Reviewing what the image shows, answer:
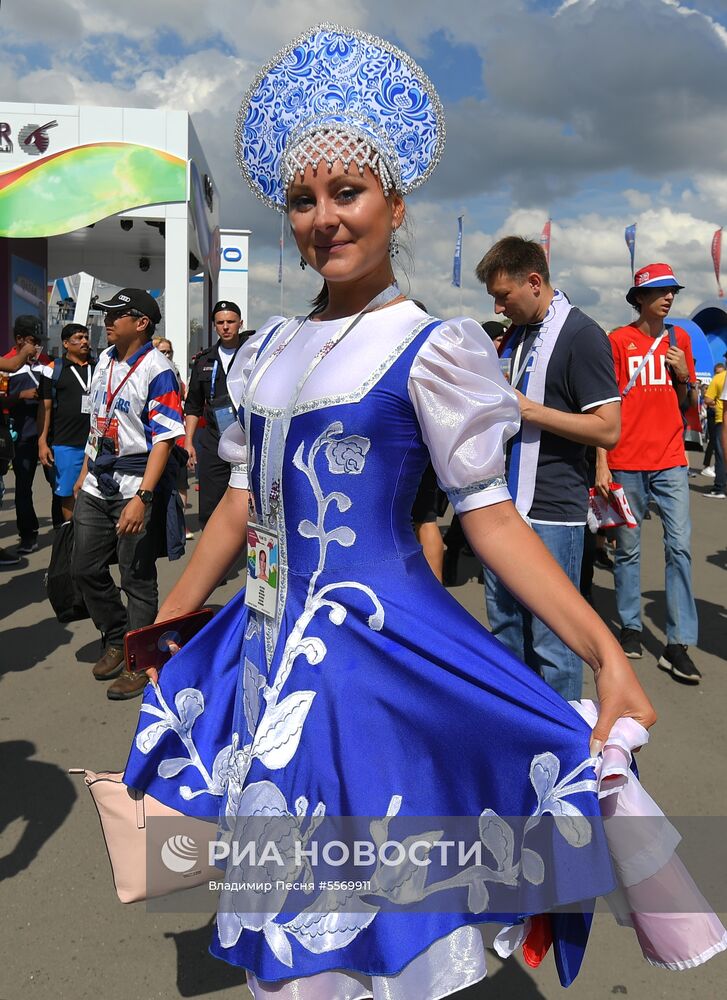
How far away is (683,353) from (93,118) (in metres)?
18.4

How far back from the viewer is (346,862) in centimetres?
138

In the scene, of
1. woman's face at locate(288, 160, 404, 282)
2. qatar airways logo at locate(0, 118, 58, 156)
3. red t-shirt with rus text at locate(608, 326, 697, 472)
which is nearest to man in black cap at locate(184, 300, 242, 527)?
red t-shirt with rus text at locate(608, 326, 697, 472)

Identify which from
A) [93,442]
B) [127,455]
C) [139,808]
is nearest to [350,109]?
[139,808]

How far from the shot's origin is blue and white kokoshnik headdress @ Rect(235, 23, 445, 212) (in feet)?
5.07

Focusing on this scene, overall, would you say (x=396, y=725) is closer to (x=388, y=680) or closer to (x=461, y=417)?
(x=388, y=680)

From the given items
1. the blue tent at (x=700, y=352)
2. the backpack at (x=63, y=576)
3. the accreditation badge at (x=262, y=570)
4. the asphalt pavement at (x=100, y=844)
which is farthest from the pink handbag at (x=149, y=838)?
the blue tent at (x=700, y=352)

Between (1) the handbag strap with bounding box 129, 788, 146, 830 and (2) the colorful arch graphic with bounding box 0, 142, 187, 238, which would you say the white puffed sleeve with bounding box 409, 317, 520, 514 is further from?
(2) the colorful arch graphic with bounding box 0, 142, 187, 238

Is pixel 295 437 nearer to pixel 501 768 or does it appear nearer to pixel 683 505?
pixel 501 768

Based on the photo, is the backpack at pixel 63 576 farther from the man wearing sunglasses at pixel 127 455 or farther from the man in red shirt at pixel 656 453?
the man in red shirt at pixel 656 453

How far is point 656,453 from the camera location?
470 centimetres

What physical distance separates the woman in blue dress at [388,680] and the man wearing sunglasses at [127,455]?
279cm

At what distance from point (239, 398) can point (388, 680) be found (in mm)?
724

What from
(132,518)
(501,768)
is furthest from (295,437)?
(132,518)

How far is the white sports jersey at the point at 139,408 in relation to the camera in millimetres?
4262
